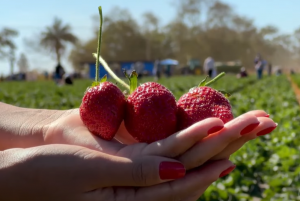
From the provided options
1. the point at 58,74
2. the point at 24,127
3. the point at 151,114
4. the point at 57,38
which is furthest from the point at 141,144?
the point at 57,38

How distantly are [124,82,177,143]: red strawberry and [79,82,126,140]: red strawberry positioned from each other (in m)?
0.06

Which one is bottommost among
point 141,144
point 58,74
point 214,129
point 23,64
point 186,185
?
point 23,64

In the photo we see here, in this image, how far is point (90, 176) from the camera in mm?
1471

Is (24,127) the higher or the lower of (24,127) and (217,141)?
the lower

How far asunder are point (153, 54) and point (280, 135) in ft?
240

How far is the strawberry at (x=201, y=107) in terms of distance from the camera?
5.70ft

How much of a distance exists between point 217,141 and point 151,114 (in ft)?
1.18

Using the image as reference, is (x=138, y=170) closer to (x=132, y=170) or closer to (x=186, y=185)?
(x=132, y=170)

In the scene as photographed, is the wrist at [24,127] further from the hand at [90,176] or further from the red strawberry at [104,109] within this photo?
the hand at [90,176]

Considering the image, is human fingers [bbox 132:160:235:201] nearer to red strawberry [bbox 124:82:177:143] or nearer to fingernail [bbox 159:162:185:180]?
fingernail [bbox 159:162:185:180]

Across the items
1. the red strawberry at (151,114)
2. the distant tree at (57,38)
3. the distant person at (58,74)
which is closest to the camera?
the red strawberry at (151,114)

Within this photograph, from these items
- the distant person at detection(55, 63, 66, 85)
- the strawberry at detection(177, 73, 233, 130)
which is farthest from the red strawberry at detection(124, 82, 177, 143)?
the distant person at detection(55, 63, 66, 85)

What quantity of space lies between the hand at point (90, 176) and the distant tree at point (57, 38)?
68081mm

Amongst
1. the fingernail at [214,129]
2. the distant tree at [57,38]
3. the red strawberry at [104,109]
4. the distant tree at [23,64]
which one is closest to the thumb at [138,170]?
the fingernail at [214,129]
